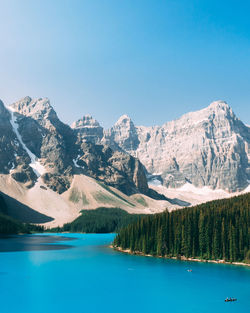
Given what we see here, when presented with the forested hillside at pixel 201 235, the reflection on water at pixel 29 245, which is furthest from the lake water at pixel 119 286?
the reflection on water at pixel 29 245

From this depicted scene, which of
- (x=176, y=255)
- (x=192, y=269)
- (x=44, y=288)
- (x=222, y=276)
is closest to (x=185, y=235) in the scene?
(x=176, y=255)

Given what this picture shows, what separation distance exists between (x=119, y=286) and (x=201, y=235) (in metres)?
38.2

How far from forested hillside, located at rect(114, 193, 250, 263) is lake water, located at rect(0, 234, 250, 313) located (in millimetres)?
7329

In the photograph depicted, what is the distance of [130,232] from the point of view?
111750 mm

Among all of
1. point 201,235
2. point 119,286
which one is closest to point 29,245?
point 201,235

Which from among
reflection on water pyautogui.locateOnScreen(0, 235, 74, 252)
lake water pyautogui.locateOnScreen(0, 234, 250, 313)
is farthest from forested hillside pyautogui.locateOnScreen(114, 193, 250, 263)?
reflection on water pyautogui.locateOnScreen(0, 235, 74, 252)

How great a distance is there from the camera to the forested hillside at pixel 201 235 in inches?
3300

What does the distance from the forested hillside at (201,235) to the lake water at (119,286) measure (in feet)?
24.0

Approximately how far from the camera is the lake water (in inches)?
1773

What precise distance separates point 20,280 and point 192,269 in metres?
36.4

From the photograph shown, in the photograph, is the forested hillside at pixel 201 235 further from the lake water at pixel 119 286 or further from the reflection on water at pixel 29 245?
the reflection on water at pixel 29 245

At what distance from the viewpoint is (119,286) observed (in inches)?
2258

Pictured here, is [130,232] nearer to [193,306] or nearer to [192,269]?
[192,269]

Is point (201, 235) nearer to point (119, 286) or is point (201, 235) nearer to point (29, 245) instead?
point (119, 286)
